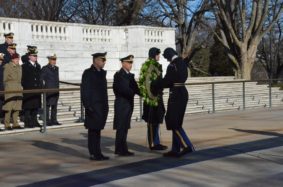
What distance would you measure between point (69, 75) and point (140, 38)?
479 cm

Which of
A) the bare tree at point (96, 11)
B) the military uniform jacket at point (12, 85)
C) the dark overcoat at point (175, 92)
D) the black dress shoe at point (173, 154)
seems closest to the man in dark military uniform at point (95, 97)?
the dark overcoat at point (175, 92)

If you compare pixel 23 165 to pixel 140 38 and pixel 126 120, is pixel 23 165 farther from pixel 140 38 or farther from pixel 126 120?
pixel 140 38

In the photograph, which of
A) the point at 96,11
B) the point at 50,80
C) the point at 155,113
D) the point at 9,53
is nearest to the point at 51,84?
the point at 50,80

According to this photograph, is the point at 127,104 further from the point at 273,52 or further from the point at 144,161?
the point at 273,52

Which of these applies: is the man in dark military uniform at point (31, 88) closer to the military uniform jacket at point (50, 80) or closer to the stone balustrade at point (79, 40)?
the military uniform jacket at point (50, 80)

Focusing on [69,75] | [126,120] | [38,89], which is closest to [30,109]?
[38,89]

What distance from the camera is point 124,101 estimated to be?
1025 cm

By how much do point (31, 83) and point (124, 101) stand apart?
4.90 metres

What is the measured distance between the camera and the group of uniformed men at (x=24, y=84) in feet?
45.6

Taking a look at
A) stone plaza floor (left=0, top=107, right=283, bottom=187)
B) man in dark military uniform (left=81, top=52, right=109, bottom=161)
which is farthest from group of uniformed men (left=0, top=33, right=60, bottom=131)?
man in dark military uniform (left=81, top=52, right=109, bottom=161)

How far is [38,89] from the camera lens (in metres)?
14.1

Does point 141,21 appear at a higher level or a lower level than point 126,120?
higher

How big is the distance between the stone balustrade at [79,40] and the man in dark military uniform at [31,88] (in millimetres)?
9216

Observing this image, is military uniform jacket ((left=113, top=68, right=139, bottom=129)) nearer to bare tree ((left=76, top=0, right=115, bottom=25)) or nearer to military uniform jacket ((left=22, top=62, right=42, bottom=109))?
military uniform jacket ((left=22, top=62, right=42, bottom=109))
